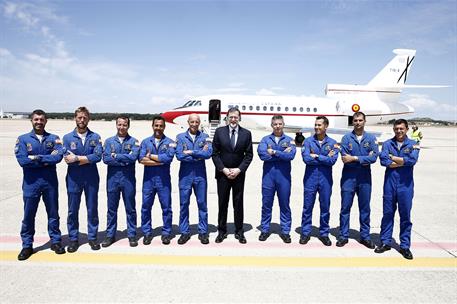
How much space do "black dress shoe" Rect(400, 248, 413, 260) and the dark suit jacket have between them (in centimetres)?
264

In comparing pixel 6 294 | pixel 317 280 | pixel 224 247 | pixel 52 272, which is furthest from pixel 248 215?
pixel 6 294

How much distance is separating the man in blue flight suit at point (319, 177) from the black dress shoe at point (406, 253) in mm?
1018

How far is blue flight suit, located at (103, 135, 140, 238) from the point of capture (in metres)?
4.71

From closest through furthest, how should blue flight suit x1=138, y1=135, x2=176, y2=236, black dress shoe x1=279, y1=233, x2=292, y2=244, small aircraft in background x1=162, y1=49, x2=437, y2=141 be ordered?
blue flight suit x1=138, y1=135, x2=176, y2=236, black dress shoe x1=279, y1=233, x2=292, y2=244, small aircraft in background x1=162, y1=49, x2=437, y2=141

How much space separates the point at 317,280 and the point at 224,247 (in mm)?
1527

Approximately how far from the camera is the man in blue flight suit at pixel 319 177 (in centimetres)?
496

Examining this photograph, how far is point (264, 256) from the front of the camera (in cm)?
445

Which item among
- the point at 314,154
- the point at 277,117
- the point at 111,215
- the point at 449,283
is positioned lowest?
the point at 449,283

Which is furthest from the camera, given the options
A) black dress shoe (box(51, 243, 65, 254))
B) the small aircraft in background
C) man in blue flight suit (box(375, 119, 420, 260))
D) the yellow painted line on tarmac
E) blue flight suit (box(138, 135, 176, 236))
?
the small aircraft in background

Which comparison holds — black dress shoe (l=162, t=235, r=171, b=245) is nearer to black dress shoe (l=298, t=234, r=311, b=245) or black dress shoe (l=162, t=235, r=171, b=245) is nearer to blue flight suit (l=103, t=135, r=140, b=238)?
blue flight suit (l=103, t=135, r=140, b=238)

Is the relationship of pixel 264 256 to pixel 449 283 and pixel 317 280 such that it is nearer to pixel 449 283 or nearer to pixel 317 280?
pixel 317 280

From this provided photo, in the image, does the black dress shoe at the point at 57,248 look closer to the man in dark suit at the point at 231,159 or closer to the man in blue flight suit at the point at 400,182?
the man in dark suit at the point at 231,159

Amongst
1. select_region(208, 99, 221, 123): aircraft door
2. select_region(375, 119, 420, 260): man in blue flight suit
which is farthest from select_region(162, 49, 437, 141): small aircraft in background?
select_region(375, 119, 420, 260): man in blue flight suit

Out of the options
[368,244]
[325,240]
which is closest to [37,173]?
[325,240]
